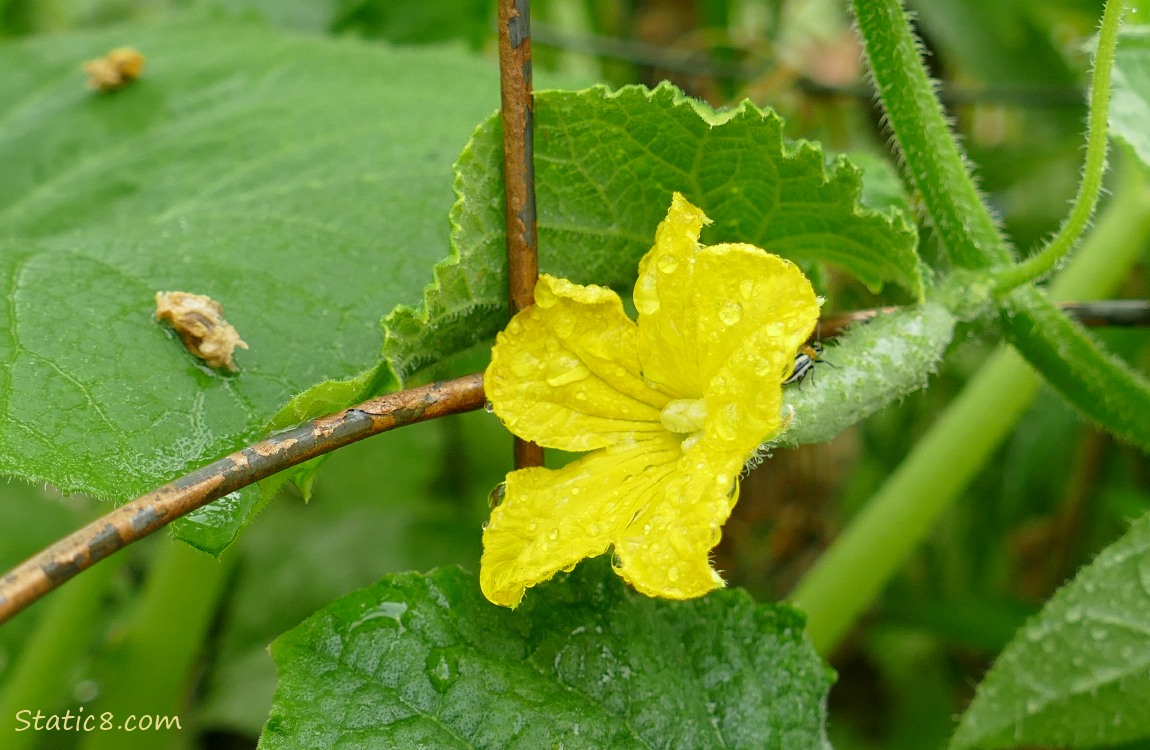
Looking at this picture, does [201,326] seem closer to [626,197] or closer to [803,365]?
[626,197]

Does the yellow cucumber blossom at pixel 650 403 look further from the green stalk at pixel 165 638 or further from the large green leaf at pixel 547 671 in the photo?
the green stalk at pixel 165 638

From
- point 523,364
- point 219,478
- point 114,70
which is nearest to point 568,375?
point 523,364

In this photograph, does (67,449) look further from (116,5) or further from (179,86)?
(116,5)

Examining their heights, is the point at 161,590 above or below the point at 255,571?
above

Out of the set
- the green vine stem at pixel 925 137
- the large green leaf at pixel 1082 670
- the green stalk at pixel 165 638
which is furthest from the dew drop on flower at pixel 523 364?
the green stalk at pixel 165 638

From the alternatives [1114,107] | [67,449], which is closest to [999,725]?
[1114,107]

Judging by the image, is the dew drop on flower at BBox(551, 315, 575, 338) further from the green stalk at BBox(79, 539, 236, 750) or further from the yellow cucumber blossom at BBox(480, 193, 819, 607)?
the green stalk at BBox(79, 539, 236, 750)
